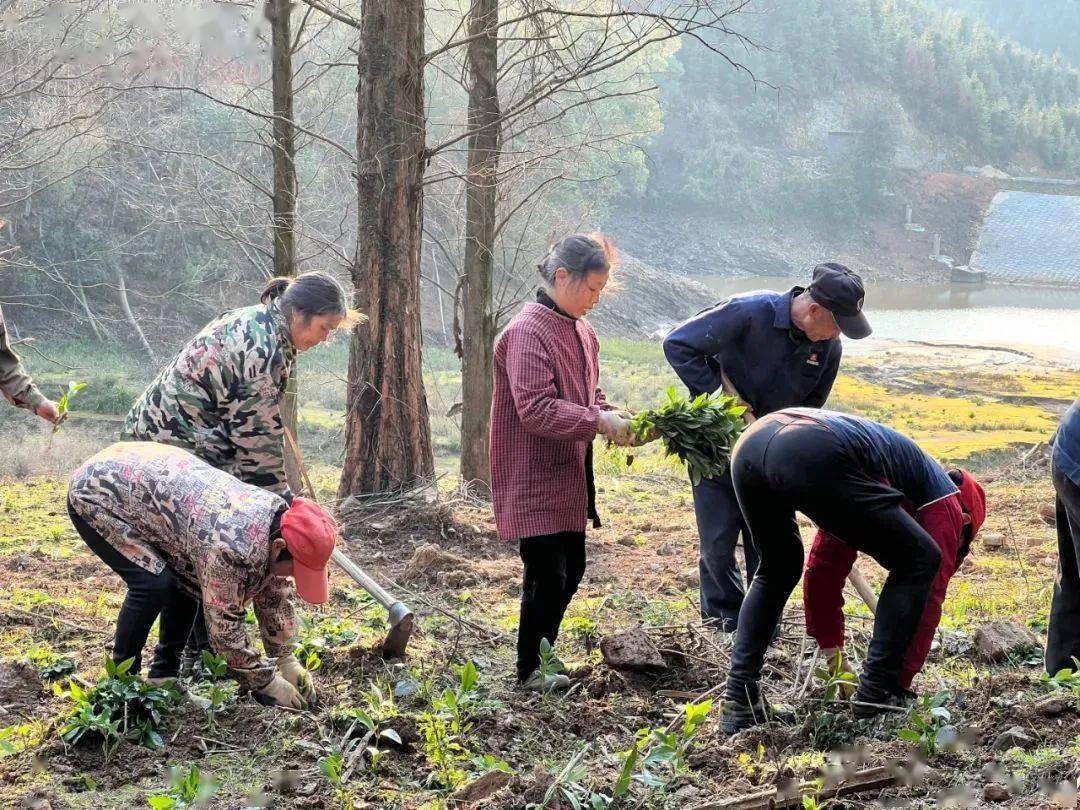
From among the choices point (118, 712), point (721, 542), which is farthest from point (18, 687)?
point (721, 542)

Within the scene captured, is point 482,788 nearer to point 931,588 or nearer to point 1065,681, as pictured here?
point 931,588

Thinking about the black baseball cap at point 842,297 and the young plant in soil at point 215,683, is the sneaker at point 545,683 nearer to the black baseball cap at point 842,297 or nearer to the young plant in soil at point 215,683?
the young plant in soil at point 215,683

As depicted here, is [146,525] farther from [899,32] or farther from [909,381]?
[899,32]

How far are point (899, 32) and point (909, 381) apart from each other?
178 feet

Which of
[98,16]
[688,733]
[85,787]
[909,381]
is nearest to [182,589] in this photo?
[85,787]

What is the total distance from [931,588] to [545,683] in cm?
147

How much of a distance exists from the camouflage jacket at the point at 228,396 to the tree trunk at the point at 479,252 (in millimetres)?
4364

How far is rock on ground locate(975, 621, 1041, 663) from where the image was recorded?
4.76 meters

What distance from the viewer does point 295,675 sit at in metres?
4.16

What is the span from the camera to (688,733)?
11.6ft

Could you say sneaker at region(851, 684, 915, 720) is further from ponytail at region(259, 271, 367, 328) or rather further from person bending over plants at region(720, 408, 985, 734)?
ponytail at region(259, 271, 367, 328)

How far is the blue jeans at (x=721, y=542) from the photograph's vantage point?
5066mm

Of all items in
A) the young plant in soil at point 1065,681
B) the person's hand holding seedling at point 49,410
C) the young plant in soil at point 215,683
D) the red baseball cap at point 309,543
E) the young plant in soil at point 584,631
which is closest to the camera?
the red baseball cap at point 309,543

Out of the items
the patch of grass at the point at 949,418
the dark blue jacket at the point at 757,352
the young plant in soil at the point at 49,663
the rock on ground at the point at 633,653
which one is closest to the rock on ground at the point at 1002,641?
the dark blue jacket at the point at 757,352
